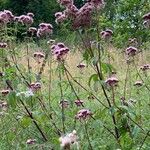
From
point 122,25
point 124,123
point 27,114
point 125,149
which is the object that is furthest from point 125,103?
point 122,25

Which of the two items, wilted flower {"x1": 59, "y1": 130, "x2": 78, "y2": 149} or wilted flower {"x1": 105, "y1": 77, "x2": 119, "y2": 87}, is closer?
wilted flower {"x1": 59, "y1": 130, "x2": 78, "y2": 149}

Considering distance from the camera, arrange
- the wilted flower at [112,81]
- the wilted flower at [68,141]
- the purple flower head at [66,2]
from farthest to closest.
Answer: the purple flower head at [66,2] → the wilted flower at [112,81] → the wilted flower at [68,141]

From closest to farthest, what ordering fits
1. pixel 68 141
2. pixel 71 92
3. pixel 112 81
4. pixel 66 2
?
pixel 68 141 → pixel 112 81 → pixel 66 2 → pixel 71 92

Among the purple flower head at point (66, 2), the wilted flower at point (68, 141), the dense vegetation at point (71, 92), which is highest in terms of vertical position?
the purple flower head at point (66, 2)

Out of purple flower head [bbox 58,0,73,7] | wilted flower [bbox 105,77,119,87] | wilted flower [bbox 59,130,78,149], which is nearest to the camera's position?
wilted flower [bbox 59,130,78,149]

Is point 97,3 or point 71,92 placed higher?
point 97,3

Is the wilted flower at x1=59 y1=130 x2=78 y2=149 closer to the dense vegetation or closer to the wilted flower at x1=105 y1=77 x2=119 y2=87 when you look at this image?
the dense vegetation

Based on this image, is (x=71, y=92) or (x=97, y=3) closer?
(x=97, y=3)

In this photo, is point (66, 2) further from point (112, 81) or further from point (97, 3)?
point (112, 81)

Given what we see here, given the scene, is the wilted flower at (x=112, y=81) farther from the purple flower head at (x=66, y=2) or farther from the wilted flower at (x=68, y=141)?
the wilted flower at (x=68, y=141)

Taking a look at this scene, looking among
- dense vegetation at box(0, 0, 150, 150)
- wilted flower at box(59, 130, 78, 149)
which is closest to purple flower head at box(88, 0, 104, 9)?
dense vegetation at box(0, 0, 150, 150)

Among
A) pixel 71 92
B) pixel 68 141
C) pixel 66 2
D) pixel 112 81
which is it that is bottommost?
pixel 71 92

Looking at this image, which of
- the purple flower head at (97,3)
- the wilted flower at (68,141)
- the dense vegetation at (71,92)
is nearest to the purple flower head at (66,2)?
the dense vegetation at (71,92)

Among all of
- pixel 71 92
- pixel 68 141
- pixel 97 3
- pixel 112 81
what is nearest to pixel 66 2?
pixel 97 3
